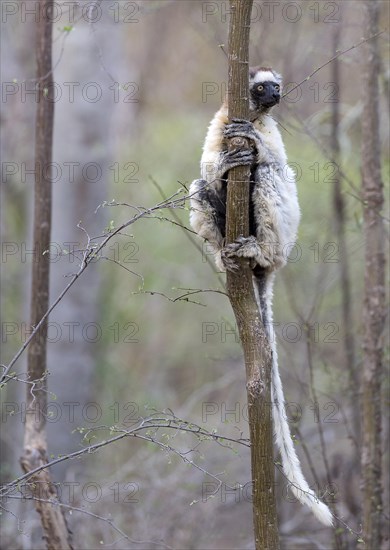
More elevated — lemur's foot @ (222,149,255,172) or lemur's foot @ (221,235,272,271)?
lemur's foot @ (222,149,255,172)

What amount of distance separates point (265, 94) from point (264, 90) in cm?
3

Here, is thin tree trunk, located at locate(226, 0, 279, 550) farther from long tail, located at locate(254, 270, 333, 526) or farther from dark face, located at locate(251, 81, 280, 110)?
dark face, located at locate(251, 81, 280, 110)

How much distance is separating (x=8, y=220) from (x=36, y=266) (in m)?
6.46

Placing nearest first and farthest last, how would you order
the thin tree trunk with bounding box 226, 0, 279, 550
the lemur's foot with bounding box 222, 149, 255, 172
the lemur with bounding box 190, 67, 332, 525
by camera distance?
the thin tree trunk with bounding box 226, 0, 279, 550 < the lemur's foot with bounding box 222, 149, 255, 172 < the lemur with bounding box 190, 67, 332, 525

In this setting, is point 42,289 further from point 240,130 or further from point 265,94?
point 265,94

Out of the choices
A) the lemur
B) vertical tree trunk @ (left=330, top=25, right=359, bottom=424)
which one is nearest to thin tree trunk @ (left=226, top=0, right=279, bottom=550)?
the lemur

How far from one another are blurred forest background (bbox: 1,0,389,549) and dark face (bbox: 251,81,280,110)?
779mm

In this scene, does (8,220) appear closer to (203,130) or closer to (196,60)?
(203,130)

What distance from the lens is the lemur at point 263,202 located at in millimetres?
4910

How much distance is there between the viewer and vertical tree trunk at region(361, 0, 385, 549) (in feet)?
19.8

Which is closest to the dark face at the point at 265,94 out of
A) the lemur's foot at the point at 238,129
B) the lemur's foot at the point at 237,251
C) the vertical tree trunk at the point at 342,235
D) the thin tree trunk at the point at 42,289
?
the lemur's foot at the point at 238,129

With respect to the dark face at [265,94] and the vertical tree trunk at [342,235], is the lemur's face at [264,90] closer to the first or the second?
the dark face at [265,94]

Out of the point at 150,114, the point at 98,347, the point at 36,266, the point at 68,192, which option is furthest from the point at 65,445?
the point at 150,114

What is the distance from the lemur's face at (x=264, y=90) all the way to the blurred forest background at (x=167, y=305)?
2.49 feet
